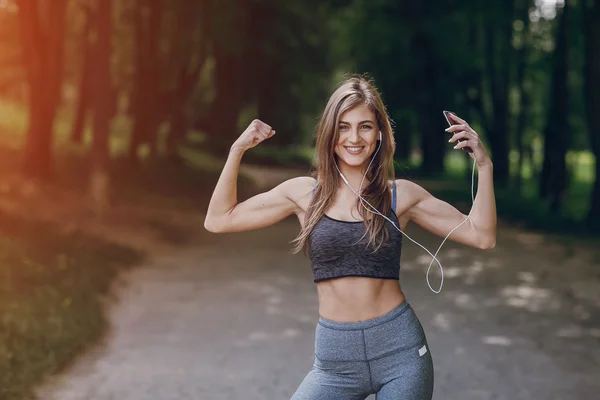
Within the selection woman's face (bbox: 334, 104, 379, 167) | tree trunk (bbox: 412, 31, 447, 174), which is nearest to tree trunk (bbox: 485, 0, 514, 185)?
tree trunk (bbox: 412, 31, 447, 174)

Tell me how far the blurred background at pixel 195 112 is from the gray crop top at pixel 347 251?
4.21 metres

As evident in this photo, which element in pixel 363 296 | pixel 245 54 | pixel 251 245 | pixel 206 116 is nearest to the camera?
pixel 363 296

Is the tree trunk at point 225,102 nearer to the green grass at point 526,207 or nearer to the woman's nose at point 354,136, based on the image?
the green grass at point 526,207

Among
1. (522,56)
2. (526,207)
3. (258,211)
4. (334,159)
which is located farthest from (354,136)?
(522,56)

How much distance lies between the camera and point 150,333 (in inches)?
412

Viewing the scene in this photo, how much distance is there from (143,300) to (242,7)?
62.6 feet

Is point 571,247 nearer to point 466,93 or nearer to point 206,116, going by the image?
point 466,93

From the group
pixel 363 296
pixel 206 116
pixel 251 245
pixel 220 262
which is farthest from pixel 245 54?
pixel 363 296

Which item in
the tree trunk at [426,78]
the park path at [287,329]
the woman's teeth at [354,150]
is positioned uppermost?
the woman's teeth at [354,150]

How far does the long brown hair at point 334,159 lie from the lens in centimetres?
387

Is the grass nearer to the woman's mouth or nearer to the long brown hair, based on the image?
the long brown hair

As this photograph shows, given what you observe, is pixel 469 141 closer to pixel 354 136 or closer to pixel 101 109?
pixel 354 136

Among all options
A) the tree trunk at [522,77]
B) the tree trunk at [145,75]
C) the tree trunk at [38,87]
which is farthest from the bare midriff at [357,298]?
the tree trunk at [522,77]

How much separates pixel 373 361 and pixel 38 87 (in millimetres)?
20622
